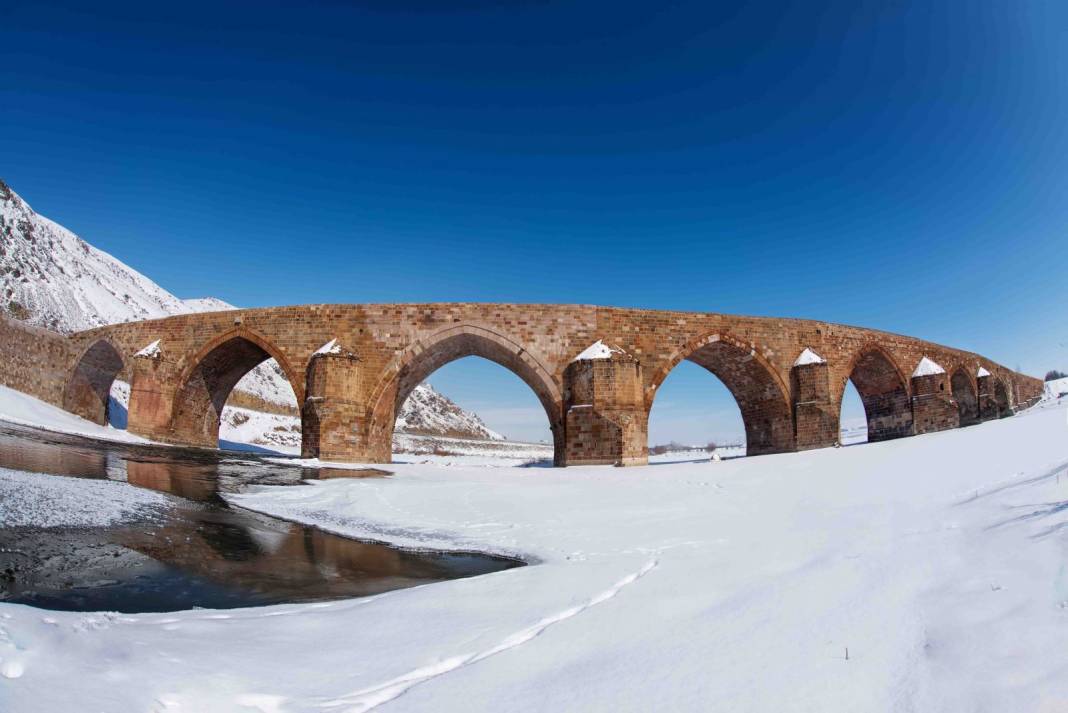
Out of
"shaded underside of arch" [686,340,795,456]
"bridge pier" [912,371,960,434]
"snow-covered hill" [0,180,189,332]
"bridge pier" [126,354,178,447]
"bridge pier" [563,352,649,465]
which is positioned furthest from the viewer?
"snow-covered hill" [0,180,189,332]

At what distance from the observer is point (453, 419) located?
58.4 m

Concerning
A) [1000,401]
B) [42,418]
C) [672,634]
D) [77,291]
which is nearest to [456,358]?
[42,418]

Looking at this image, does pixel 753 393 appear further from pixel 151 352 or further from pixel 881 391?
pixel 151 352

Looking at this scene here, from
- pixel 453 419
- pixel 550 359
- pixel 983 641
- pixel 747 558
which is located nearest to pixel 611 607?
pixel 747 558

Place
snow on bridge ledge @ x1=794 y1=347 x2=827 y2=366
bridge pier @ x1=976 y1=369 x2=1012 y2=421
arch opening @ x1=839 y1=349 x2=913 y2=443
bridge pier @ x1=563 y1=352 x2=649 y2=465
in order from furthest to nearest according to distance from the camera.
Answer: bridge pier @ x1=976 y1=369 x2=1012 y2=421 → arch opening @ x1=839 y1=349 x2=913 y2=443 → snow on bridge ledge @ x1=794 y1=347 x2=827 y2=366 → bridge pier @ x1=563 y1=352 x2=649 y2=465

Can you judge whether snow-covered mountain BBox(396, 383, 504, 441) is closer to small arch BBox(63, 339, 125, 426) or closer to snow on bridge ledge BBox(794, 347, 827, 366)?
small arch BBox(63, 339, 125, 426)

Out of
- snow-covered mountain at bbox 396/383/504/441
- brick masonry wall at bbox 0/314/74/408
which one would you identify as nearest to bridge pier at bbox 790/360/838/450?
brick masonry wall at bbox 0/314/74/408

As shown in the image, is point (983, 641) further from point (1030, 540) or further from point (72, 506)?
point (72, 506)

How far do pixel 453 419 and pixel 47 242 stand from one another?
114ft

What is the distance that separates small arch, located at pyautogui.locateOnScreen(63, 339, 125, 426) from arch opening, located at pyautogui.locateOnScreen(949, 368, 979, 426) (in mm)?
34677

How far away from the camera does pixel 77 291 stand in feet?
115

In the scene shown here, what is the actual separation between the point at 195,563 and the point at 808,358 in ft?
61.8

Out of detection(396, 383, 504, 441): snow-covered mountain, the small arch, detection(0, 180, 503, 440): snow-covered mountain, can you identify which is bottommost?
detection(396, 383, 504, 441): snow-covered mountain

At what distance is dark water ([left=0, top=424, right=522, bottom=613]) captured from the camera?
364cm
